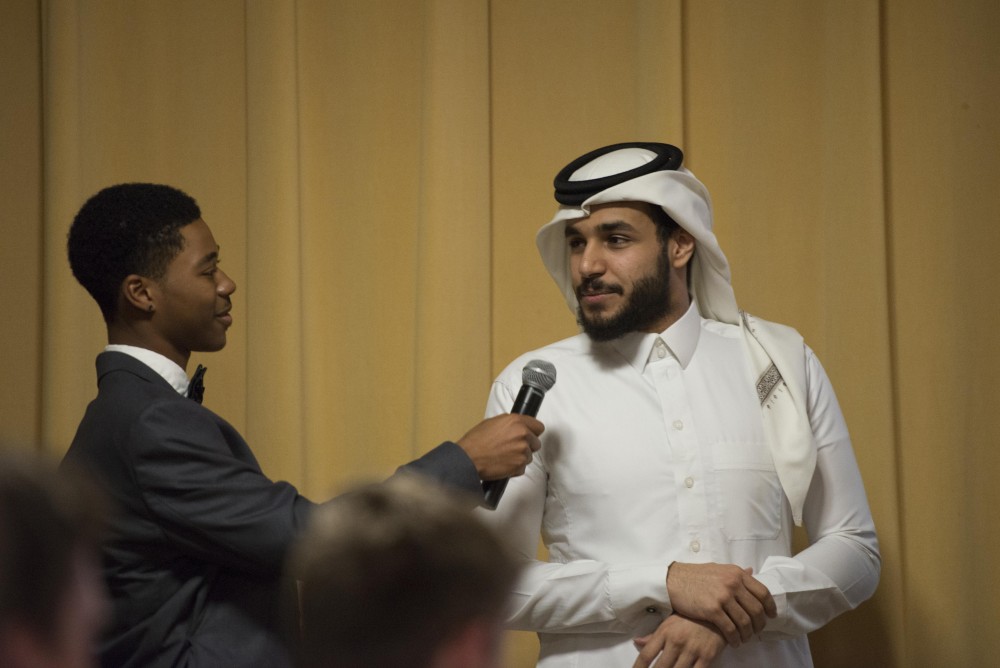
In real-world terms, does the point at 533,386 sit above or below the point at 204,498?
above

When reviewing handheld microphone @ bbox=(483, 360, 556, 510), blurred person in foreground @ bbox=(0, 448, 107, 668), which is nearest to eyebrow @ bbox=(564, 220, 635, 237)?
handheld microphone @ bbox=(483, 360, 556, 510)

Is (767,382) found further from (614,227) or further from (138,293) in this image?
(138,293)

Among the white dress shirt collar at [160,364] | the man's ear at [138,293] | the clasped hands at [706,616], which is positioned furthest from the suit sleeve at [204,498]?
the clasped hands at [706,616]

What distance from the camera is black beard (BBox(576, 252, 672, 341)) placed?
8.09ft

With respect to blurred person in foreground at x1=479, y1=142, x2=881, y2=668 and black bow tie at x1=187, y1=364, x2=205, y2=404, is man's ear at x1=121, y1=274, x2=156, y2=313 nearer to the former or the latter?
black bow tie at x1=187, y1=364, x2=205, y2=404

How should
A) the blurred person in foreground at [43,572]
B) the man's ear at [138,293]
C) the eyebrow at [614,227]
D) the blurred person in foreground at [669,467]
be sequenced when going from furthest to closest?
1. the eyebrow at [614,227]
2. the blurred person in foreground at [669,467]
3. the man's ear at [138,293]
4. the blurred person in foreground at [43,572]

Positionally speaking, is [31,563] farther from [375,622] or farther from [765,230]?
[765,230]

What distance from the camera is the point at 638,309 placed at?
8.11 ft

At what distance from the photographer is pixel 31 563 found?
2.94 feet

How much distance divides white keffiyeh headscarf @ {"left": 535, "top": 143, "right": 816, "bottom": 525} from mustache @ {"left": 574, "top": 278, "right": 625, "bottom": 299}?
153 mm

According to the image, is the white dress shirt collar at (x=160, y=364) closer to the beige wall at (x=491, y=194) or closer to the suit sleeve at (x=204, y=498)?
the suit sleeve at (x=204, y=498)

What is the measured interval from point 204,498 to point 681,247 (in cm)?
126

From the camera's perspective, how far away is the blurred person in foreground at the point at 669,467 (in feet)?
7.29

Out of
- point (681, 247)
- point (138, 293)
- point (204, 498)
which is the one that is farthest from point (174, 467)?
point (681, 247)
